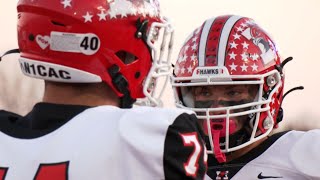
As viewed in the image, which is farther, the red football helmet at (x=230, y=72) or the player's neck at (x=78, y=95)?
the red football helmet at (x=230, y=72)

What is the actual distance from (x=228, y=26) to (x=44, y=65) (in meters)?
0.67

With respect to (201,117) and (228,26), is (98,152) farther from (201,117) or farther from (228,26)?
(228,26)

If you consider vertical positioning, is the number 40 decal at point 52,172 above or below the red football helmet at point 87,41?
below

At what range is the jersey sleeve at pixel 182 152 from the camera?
974 millimetres

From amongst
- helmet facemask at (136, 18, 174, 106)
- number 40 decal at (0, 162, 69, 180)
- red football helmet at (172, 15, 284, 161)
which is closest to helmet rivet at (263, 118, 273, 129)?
red football helmet at (172, 15, 284, 161)

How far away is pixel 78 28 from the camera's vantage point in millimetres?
1147

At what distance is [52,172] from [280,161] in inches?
27.0

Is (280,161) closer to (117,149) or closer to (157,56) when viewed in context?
(157,56)

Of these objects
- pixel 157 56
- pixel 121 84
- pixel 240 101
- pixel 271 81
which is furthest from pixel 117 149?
pixel 271 81

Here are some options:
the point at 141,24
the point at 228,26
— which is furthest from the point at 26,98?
the point at 141,24

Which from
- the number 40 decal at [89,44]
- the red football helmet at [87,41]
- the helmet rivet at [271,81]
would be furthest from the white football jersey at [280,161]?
the number 40 decal at [89,44]

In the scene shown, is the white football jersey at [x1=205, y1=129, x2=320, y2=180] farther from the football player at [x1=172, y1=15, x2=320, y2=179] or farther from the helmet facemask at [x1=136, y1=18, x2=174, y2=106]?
the helmet facemask at [x1=136, y1=18, x2=174, y2=106]

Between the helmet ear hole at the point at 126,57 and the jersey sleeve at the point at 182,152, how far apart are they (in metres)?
0.27

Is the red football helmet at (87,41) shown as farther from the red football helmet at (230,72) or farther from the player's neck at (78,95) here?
the red football helmet at (230,72)
